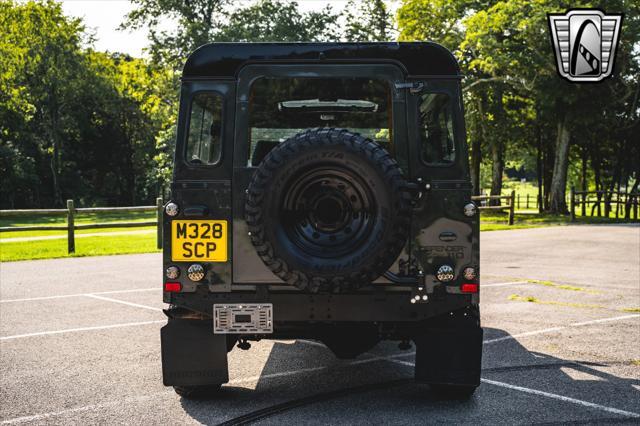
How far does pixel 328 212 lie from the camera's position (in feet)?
14.8

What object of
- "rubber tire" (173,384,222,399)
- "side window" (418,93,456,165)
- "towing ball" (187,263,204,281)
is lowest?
"rubber tire" (173,384,222,399)

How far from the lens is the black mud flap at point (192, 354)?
4.85m

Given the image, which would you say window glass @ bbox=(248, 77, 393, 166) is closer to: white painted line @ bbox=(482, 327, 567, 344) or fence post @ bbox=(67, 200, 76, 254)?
white painted line @ bbox=(482, 327, 567, 344)

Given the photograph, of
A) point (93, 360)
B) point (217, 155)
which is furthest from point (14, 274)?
point (217, 155)

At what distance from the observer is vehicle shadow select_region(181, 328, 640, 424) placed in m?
4.64

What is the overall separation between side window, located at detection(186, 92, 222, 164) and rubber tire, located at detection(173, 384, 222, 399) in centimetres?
158

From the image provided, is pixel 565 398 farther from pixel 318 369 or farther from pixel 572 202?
pixel 572 202

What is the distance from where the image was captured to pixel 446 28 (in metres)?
34.1

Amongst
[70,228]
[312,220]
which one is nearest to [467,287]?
[312,220]

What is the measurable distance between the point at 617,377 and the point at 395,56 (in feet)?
10.2

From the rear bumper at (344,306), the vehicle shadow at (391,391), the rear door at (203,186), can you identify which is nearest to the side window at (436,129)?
the rear bumper at (344,306)

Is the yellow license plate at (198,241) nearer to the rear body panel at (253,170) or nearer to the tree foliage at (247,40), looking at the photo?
the rear body panel at (253,170)

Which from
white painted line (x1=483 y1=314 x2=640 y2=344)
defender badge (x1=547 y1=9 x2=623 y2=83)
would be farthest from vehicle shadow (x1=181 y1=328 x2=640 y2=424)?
defender badge (x1=547 y1=9 x2=623 y2=83)

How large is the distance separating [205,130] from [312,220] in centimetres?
109
